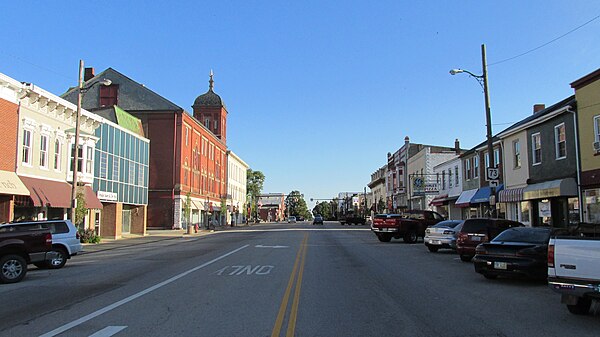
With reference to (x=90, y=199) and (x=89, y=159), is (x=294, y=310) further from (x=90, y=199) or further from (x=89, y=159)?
(x=89, y=159)

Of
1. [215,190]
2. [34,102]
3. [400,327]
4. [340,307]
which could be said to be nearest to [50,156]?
[34,102]

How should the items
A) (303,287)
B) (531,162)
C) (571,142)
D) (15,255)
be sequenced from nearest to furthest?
1. (303,287)
2. (15,255)
3. (571,142)
4. (531,162)

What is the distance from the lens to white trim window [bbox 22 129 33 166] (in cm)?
2695

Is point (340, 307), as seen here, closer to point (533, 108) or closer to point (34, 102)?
point (34, 102)

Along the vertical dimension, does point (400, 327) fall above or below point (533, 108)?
below

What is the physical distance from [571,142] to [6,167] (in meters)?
27.1

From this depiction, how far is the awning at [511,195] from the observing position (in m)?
27.8

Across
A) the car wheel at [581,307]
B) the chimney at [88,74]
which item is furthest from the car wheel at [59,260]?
the chimney at [88,74]

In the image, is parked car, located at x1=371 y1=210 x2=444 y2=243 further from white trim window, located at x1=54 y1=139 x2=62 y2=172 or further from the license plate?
white trim window, located at x1=54 y1=139 x2=62 y2=172

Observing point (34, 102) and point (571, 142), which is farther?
point (34, 102)

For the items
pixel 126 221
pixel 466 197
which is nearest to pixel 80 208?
pixel 126 221

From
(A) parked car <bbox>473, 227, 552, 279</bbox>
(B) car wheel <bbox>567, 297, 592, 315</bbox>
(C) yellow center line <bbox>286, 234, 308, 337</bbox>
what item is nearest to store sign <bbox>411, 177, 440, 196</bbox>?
(A) parked car <bbox>473, 227, 552, 279</bbox>

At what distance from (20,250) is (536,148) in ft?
80.4

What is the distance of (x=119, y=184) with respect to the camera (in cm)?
3950
